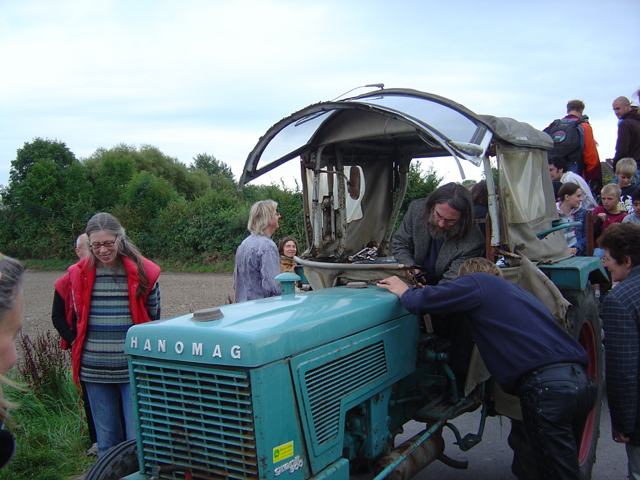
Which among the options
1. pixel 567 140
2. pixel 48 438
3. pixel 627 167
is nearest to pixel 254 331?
pixel 48 438

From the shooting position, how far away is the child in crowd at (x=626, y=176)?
261 inches

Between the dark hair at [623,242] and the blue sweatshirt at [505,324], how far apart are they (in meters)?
0.72

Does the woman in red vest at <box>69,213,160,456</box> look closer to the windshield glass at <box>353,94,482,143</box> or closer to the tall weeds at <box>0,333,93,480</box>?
the tall weeds at <box>0,333,93,480</box>

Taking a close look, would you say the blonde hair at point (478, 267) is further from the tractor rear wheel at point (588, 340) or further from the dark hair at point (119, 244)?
the dark hair at point (119, 244)

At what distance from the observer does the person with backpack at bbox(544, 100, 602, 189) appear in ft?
23.3

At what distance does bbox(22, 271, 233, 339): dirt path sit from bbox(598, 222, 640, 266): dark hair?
758cm

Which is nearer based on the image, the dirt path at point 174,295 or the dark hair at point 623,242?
the dark hair at point 623,242

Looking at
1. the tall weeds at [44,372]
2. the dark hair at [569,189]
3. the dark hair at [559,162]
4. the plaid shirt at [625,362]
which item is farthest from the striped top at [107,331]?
the dark hair at [559,162]

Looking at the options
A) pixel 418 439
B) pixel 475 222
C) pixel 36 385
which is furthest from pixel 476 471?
pixel 36 385

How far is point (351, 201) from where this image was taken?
4.63 metres

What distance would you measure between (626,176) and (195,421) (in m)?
6.50

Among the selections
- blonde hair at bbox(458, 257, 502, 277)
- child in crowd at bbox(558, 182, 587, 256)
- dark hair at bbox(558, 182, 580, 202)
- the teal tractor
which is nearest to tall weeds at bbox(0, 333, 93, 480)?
the teal tractor

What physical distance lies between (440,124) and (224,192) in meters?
18.8

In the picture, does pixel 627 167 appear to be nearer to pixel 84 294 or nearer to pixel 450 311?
pixel 450 311
